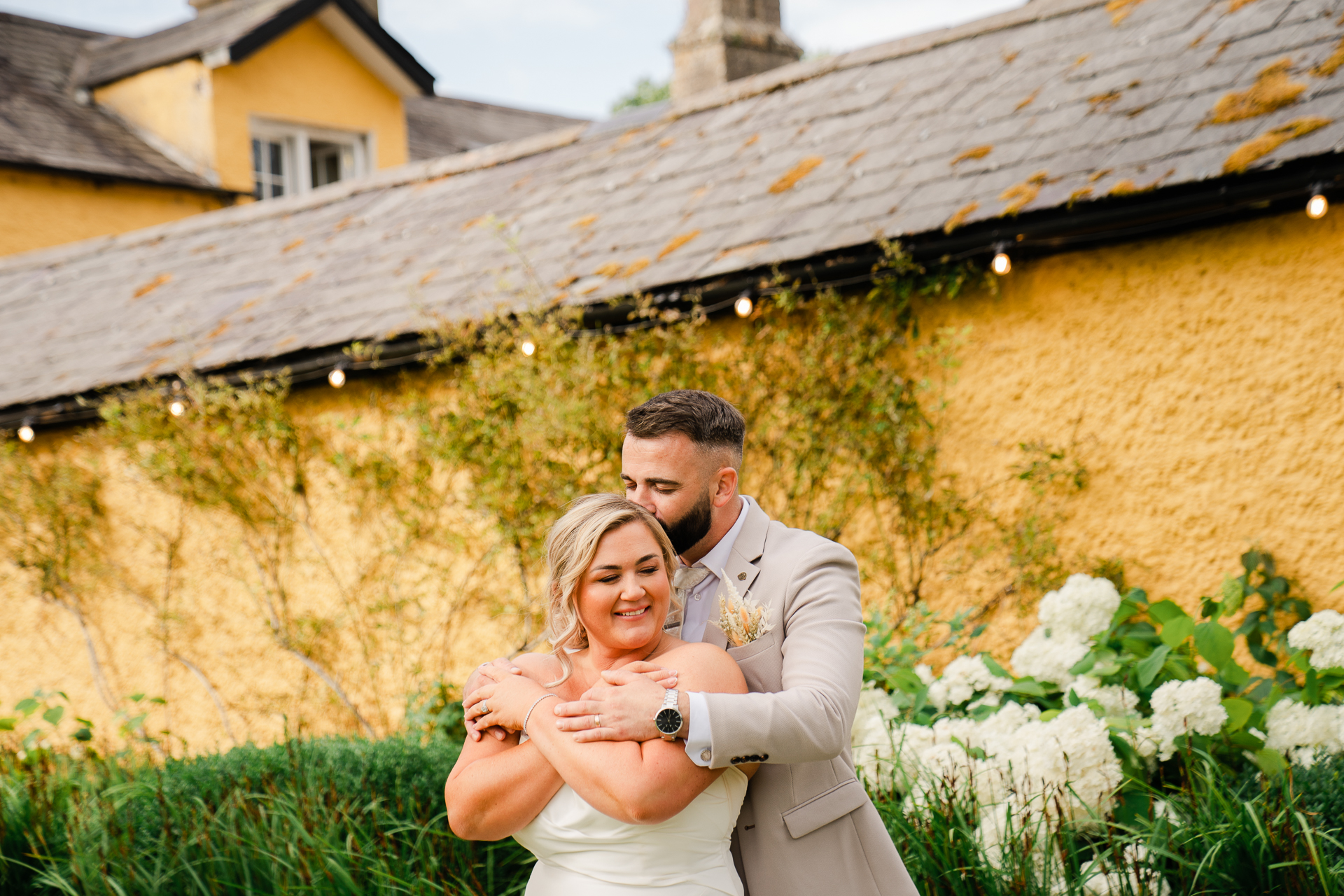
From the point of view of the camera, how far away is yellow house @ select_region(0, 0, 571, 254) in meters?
13.1

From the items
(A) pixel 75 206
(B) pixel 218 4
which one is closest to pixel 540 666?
(A) pixel 75 206

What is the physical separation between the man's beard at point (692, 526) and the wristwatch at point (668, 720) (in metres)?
0.49

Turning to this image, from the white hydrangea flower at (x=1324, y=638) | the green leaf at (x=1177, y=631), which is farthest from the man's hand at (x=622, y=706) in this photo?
the white hydrangea flower at (x=1324, y=638)

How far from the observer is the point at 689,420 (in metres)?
2.47

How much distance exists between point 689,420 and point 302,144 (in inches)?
552

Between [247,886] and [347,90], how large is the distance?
13.5 meters

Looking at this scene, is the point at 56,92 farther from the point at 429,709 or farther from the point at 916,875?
the point at 916,875

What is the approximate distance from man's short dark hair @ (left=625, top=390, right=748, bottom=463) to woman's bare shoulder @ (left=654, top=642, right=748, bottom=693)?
19.2 inches

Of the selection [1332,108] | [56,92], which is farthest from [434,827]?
[56,92]

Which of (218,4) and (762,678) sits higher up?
(218,4)

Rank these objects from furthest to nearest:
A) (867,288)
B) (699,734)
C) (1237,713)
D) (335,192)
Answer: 1. (335,192)
2. (867,288)
3. (1237,713)
4. (699,734)

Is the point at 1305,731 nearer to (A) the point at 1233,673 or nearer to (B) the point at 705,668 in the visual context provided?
(A) the point at 1233,673

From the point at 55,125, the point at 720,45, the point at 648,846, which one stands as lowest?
the point at 648,846

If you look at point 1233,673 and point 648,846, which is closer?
point 648,846
